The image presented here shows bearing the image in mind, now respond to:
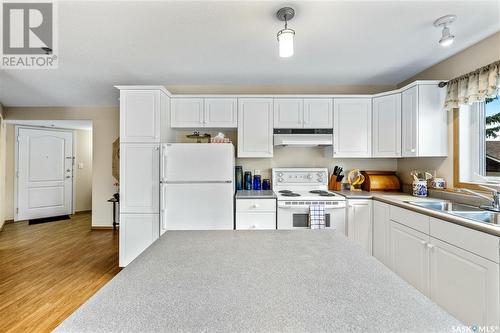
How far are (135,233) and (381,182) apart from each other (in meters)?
3.19

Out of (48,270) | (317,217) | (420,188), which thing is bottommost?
(48,270)

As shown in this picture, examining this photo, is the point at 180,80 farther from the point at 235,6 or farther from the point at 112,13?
the point at 235,6

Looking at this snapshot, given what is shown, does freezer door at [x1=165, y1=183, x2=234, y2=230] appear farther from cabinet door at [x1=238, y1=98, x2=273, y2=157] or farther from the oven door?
cabinet door at [x1=238, y1=98, x2=273, y2=157]

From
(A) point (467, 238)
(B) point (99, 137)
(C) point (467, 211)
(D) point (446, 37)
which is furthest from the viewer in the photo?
(B) point (99, 137)

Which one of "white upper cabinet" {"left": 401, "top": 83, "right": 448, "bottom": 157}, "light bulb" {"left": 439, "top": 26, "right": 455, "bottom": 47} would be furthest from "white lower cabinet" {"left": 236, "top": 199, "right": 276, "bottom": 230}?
"light bulb" {"left": 439, "top": 26, "right": 455, "bottom": 47}

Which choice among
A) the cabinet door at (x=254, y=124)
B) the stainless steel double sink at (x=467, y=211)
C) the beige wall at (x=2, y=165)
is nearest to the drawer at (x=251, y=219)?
the cabinet door at (x=254, y=124)

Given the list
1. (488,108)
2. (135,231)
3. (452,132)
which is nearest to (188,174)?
(135,231)

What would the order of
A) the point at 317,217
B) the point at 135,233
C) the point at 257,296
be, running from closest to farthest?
the point at 257,296
the point at 317,217
the point at 135,233

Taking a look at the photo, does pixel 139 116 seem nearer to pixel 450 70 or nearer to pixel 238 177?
pixel 238 177

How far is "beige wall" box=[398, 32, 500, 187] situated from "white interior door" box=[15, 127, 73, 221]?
6623 millimetres

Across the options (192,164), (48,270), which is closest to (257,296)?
(192,164)

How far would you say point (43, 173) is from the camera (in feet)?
15.6

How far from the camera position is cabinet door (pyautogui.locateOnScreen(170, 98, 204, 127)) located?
2.96 metres

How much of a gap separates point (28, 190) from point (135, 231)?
3798mm
